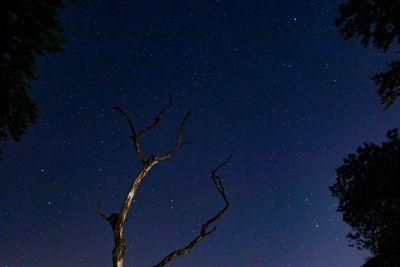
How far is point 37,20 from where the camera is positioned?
10.9 m

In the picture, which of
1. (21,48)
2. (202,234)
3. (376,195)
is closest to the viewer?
(202,234)

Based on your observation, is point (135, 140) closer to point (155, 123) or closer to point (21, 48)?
point (155, 123)

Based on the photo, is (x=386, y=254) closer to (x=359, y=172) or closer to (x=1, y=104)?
(x=359, y=172)

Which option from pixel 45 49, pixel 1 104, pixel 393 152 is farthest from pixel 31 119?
pixel 393 152

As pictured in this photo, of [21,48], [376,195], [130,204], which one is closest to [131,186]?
[130,204]

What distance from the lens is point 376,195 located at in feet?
72.6

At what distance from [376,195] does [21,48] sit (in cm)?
1988

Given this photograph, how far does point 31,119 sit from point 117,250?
22.0 feet

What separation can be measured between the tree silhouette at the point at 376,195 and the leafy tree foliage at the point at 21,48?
17.9m

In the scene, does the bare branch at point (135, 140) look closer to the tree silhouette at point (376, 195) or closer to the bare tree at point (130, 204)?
the bare tree at point (130, 204)

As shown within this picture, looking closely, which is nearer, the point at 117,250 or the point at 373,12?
the point at 117,250

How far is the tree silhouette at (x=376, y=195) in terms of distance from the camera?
69.8 ft

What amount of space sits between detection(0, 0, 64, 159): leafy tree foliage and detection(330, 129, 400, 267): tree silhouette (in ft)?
58.6

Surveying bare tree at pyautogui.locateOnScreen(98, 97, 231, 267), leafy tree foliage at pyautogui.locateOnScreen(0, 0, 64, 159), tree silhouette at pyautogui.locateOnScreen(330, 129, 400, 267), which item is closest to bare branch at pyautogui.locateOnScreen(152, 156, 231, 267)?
bare tree at pyautogui.locateOnScreen(98, 97, 231, 267)
